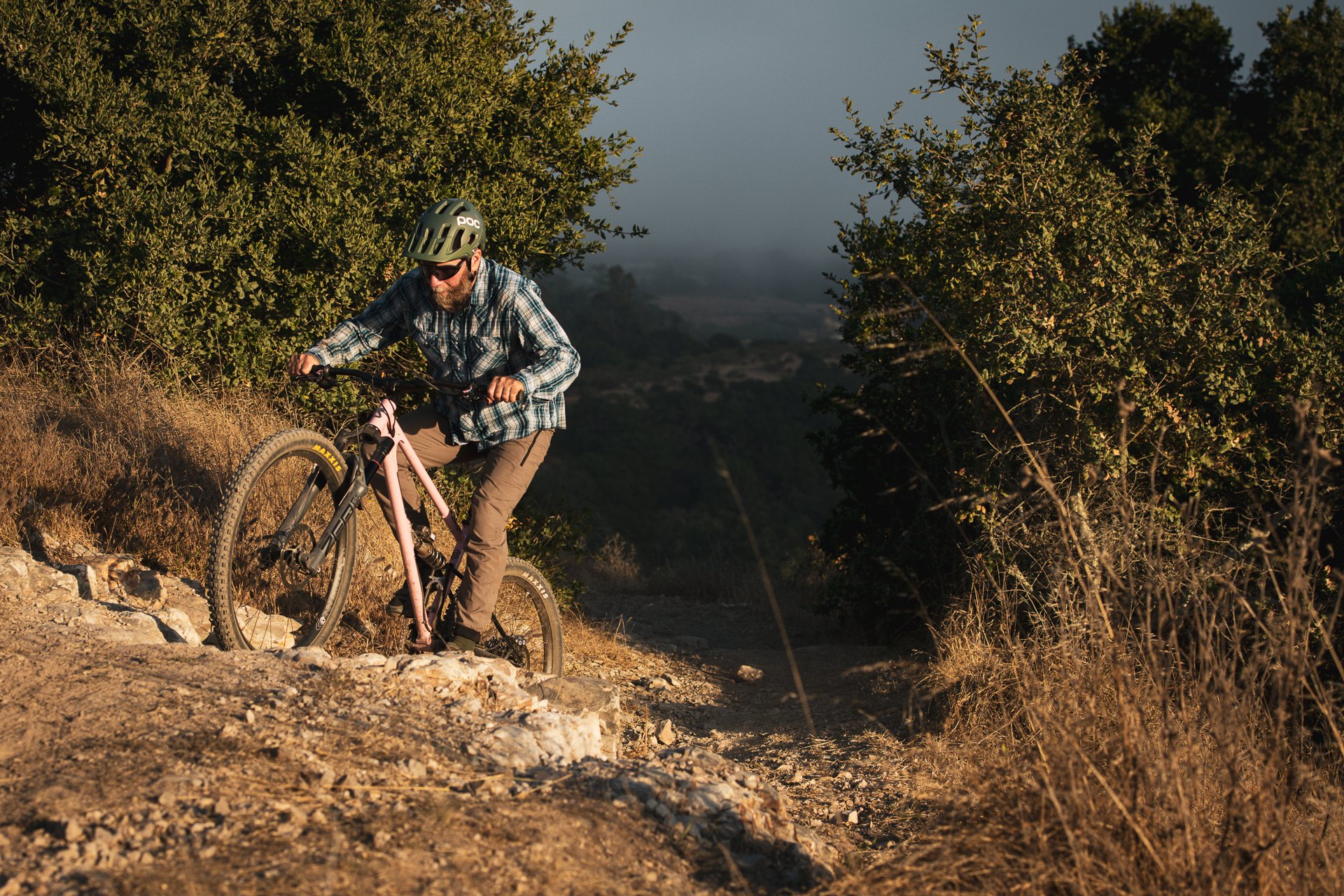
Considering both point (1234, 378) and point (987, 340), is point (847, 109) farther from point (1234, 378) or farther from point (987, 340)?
point (1234, 378)

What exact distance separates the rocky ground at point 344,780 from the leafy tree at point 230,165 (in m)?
3.00

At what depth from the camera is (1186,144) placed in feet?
38.4

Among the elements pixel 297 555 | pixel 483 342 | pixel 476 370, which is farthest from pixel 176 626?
pixel 483 342

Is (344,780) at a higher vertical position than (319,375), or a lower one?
lower

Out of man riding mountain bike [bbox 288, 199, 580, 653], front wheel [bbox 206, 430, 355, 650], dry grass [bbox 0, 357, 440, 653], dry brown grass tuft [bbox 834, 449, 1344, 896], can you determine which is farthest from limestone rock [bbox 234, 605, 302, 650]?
dry brown grass tuft [bbox 834, 449, 1344, 896]

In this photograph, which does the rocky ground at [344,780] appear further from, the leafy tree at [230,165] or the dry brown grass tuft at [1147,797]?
the leafy tree at [230,165]

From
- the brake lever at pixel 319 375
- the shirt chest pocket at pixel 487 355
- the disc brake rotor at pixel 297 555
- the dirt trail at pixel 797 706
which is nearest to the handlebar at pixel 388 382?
the brake lever at pixel 319 375

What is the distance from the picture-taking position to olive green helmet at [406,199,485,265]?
151 inches

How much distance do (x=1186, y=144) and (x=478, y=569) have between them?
35.9 ft

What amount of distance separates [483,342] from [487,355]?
0.06 meters

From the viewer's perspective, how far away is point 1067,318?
5.99 meters

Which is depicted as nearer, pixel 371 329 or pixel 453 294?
pixel 453 294

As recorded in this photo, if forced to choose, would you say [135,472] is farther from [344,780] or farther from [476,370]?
[344,780]

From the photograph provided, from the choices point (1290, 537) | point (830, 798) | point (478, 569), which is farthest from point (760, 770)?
point (1290, 537)
